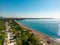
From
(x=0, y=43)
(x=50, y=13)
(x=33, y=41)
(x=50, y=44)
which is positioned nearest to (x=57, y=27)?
(x=50, y=13)

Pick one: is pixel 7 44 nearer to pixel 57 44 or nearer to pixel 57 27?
pixel 57 44

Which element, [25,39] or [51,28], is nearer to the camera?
[25,39]

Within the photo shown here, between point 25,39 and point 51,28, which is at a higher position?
point 25,39

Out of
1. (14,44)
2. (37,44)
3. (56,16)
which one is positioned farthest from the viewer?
(56,16)

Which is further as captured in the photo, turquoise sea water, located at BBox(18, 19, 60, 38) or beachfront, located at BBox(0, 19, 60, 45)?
turquoise sea water, located at BBox(18, 19, 60, 38)

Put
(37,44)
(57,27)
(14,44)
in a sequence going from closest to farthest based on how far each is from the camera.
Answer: (37,44) < (14,44) < (57,27)

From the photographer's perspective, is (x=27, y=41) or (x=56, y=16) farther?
(x=56, y=16)

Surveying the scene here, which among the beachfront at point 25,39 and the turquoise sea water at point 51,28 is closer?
the beachfront at point 25,39

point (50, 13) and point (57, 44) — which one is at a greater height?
point (50, 13)

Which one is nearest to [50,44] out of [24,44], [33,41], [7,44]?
[33,41]

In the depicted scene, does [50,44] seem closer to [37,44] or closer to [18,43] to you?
[37,44]
